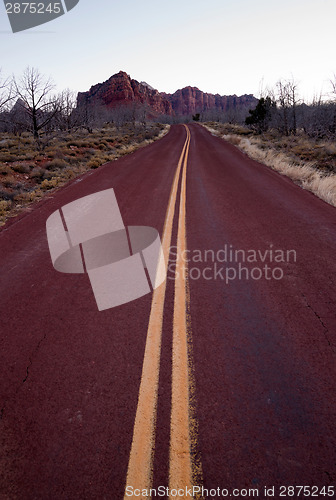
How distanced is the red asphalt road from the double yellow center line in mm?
57

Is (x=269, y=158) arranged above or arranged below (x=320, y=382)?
above

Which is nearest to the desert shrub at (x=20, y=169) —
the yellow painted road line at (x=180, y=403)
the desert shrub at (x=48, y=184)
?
the desert shrub at (x=48, y=184)

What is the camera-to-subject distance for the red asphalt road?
179 cm

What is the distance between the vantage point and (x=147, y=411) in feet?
7.00

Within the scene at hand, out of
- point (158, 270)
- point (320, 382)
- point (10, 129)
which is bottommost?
point (320, 382)

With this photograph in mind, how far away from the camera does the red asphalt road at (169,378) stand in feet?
5.87

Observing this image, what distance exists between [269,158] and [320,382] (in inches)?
525

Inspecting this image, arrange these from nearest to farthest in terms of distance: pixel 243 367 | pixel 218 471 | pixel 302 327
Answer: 1. pixel 218 471
2. pixel 243 367
3. pixel 302 327

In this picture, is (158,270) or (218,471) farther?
(158,270)

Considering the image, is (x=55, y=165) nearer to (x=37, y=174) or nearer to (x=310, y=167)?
(x=37, y=174)

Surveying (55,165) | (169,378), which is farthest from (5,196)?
(169,378)

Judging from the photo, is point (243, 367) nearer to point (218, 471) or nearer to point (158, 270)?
point (218, 471)

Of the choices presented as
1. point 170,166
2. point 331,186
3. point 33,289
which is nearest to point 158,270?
point 33,289

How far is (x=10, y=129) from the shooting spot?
39844 millimetres
